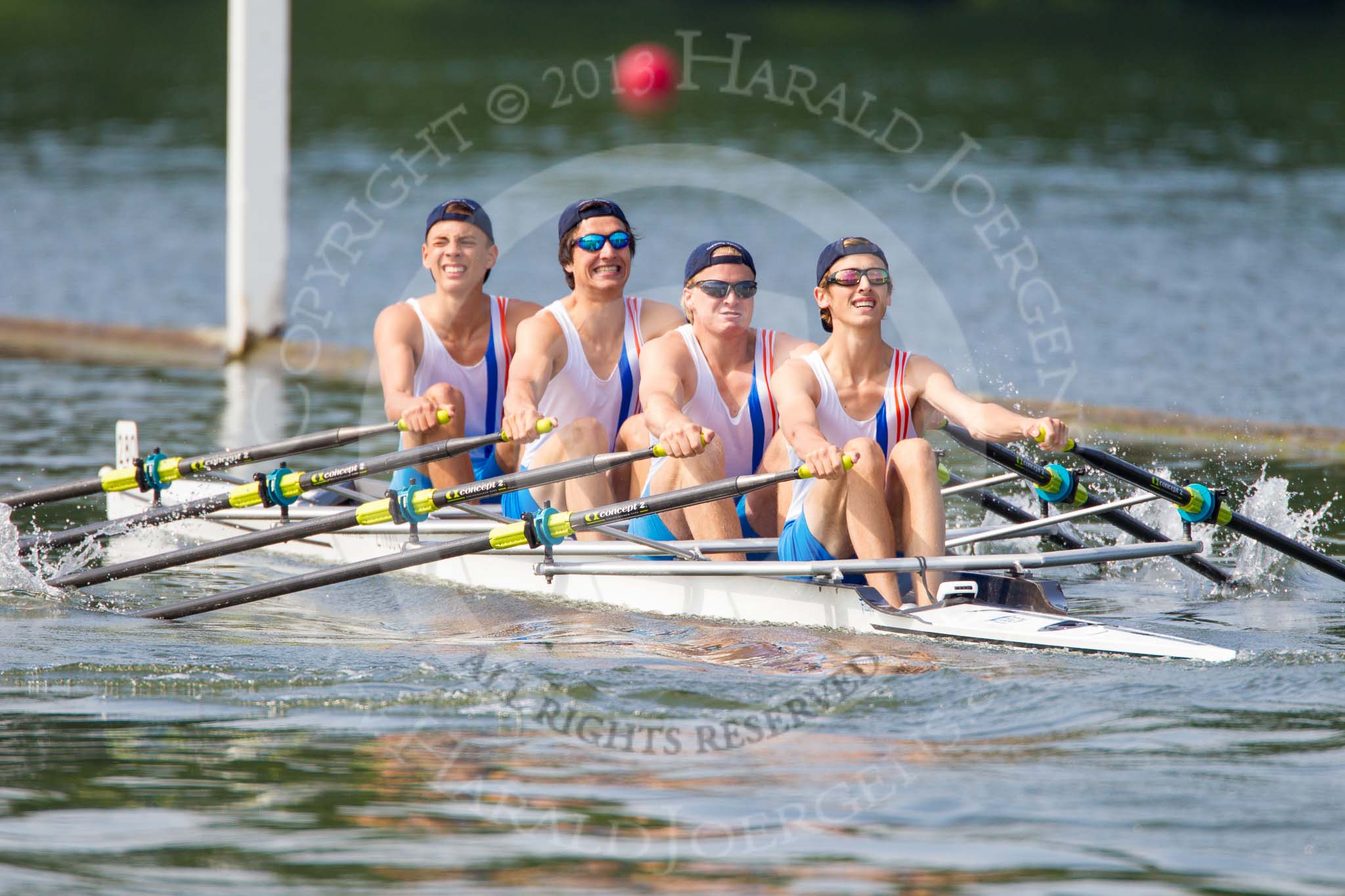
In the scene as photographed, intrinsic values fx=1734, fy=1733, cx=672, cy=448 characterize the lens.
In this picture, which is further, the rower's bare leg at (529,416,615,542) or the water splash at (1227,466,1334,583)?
the water splash at (1227,466,1334,583)

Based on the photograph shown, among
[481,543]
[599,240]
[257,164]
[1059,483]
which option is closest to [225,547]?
[481,543]

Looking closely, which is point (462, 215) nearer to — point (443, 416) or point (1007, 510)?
point (443, 416)

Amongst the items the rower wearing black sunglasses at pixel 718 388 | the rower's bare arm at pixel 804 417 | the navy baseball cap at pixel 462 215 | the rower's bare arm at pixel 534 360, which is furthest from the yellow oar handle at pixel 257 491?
the rower's bare arm at pixel 804 417

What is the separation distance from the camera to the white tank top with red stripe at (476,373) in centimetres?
765

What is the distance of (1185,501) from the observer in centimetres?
646

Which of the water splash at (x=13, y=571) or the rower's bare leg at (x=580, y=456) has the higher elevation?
the rower's bare leg at (x=580, y=456)

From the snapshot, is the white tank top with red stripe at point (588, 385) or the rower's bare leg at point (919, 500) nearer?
the rower's bare leg at point (919, 500)

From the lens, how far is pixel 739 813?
14.9 ft

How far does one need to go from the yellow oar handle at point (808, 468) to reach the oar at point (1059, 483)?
3.41 ft

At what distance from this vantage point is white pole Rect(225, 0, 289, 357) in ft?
41.9

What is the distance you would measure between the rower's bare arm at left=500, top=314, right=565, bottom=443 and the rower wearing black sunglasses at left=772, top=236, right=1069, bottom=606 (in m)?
1.14

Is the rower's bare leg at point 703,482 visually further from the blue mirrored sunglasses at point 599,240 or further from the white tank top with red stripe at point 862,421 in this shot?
the blue mirrored sunglasses at point 599,240

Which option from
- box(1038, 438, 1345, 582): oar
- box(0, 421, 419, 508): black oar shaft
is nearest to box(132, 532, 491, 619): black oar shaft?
box(0, 421, 419, 508): black oar shaft

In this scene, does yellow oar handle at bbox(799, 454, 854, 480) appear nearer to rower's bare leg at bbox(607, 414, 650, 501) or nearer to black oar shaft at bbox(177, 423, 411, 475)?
rower's bare leg at bbox(607, 414, 650, 501)
